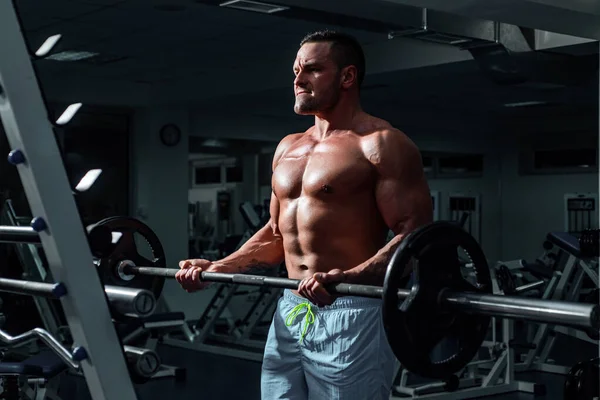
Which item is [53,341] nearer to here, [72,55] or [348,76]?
[348,76]

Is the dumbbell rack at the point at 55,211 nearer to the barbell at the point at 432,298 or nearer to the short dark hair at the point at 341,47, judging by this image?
the barbell at the point at 432,298

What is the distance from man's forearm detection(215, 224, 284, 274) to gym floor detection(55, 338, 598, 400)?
8.05 feet

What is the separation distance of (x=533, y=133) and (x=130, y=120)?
5433 mm

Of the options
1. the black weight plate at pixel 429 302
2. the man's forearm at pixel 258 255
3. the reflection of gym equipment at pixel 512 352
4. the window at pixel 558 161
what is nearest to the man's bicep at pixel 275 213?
the man's forearm at pixel 258 255

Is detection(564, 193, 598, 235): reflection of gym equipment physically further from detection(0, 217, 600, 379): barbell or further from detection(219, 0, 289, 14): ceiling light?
detection(0, 217, 600, 379): barbell

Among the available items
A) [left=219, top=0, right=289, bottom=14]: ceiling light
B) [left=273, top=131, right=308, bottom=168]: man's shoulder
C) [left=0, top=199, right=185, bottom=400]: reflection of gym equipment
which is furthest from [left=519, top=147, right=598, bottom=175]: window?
[left=273, top=131, right=308, bottom=168]: man's shoulder

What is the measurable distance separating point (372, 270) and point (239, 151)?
27.1 ft

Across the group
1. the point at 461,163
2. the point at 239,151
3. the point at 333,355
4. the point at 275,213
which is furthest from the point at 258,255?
the point at 461,163

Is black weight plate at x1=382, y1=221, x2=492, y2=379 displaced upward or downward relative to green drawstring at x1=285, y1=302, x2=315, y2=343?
upward

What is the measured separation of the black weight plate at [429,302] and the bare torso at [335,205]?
0.50 meters

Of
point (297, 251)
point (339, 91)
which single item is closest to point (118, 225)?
point (297, 251)

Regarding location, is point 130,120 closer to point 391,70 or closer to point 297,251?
point 391,70

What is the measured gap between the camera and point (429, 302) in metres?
1.36

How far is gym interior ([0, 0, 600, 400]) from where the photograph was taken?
1.77m
